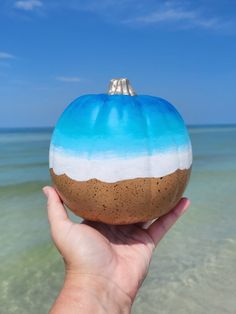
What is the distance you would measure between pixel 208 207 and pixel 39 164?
364 inches

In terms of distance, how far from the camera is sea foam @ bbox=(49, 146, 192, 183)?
1.68m

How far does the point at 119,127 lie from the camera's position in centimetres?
169

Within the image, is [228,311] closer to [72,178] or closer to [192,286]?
[192,286]

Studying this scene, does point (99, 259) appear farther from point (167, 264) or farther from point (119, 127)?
point (167, 264)

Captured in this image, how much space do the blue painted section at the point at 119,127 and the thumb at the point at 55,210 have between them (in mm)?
293

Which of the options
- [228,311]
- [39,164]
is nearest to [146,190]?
[228,311]

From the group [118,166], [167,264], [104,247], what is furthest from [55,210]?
[167,264]

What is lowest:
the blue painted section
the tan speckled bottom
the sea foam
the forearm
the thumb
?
the forearm

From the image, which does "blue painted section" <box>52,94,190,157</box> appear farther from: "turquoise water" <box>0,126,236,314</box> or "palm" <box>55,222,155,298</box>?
"turquoise water" <box>0,126,236,314</box>

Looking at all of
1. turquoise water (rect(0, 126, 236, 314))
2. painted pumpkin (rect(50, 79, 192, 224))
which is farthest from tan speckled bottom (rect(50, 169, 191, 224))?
turquoise water (rect(0, 126, 236, 314))

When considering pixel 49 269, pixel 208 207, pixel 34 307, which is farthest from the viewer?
pixel 208 207

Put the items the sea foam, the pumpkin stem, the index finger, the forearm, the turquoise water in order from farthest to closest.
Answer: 1. the turquoise water
2. the index finger
3. the pumpkin stem
4. the sea foam
5. the forearm

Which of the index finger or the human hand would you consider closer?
the human hand

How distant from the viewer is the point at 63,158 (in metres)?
1.79
